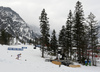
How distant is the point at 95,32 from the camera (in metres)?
25.0

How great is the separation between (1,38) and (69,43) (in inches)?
1873

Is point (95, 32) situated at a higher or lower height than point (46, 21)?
lower

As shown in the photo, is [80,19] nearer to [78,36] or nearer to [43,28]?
[78,36]

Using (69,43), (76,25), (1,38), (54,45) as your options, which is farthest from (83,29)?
(1,38)

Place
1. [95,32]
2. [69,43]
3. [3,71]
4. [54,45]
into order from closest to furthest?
[3,71]
[95,32]
[69,43]
[54,45]

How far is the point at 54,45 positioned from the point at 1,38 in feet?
127

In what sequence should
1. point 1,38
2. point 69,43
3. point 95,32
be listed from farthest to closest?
point 1,38 < point 69,43 < point 95,32

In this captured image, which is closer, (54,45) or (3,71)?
(3,71)

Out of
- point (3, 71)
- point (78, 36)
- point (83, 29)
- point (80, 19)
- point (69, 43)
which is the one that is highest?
point (80, 19)

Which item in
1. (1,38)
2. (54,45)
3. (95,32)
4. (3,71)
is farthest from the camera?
(1,38)

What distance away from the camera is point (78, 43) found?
25391mm

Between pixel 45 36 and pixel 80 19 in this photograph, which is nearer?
pixel 80 19

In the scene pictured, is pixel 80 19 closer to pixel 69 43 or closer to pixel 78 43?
pixel 78 43

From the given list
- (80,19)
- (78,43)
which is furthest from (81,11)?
(78,43)
